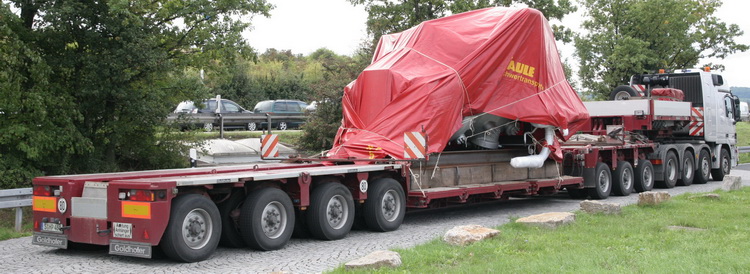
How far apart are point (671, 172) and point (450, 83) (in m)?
11.0

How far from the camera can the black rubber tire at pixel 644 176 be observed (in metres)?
19.2

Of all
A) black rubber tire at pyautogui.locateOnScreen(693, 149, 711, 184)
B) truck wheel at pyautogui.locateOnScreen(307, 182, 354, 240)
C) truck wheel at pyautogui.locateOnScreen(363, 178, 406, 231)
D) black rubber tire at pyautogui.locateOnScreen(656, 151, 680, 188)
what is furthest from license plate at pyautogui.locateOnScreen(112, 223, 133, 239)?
black rubber tire at pyautogui.locateOnScreen(693, 149, 711, 184)

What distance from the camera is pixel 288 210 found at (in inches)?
389

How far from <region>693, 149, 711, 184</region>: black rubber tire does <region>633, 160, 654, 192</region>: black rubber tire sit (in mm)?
3084

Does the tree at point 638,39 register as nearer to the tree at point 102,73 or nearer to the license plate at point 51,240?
the tree at point 102,73

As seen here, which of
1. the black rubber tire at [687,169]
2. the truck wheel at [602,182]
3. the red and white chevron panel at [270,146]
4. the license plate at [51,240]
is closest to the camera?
the license plate at [51,240]

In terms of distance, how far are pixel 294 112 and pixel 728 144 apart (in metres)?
21.8

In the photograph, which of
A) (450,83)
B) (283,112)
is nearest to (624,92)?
(450,83)

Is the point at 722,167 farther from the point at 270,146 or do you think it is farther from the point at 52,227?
the point at 52,227

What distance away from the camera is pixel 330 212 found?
34.8 ft

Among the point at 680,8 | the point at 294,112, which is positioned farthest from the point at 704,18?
the point at 294,112

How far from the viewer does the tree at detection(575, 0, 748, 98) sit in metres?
36.9

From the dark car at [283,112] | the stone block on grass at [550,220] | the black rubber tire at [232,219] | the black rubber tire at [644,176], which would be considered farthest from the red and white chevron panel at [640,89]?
the dark car at [283,112]

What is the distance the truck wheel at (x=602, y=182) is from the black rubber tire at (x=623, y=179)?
35 centimetres
